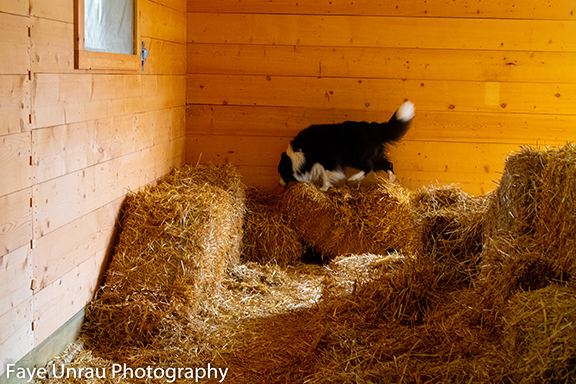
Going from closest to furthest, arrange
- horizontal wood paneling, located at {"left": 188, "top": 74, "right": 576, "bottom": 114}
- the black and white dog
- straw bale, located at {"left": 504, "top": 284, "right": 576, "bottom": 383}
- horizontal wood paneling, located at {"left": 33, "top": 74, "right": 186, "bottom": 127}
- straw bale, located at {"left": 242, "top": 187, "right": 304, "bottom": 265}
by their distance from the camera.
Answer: straw bale, located at {"left": 504, "top": 284, "right": 576, "bottom": 383}
horizontal wood paneling, located at {"left": 33, "top": 74, "right": 186, "bottom": 127}
straw bale, located at {"left": 242, "top": 187, "right": 304, "bottom": 265}
the black and white dog
horizontal wood paneling, located at {"left": 188, "top": 74, "right": 576, "bottom": 114}

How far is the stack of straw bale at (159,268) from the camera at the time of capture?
9.42ft

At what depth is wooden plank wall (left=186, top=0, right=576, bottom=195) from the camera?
14.8 feet

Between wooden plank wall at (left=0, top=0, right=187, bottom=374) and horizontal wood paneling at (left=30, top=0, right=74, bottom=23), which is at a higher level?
horizontal wood paneling at (left=30, top=0, right=74, bottom=23)

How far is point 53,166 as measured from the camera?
2461mm

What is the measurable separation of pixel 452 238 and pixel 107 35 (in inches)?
86.8

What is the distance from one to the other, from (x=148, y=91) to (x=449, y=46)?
254 cm

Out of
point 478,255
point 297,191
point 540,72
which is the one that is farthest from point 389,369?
point 540,72

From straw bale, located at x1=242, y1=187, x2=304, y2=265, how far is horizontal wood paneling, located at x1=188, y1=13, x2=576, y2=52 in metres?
1.53

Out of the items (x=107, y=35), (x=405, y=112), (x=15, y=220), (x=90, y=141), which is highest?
(x=107, y=35)

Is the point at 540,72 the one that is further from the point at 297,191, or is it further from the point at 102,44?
the point at 102,44

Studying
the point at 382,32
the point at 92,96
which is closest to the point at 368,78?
the point at 382,32

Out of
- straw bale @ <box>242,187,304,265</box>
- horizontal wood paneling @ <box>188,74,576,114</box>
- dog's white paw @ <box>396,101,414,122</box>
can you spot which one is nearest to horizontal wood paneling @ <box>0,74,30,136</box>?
straw bale @ <box>242,187,304,265</box>

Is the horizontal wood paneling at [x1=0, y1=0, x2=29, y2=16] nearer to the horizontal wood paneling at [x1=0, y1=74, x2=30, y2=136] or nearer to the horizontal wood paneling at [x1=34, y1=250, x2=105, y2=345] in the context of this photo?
the horizontal wood paneling at [x1=0, y1=74, x2=30, y2=136]

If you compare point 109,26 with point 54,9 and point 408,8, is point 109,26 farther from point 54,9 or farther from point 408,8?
point 408,8
